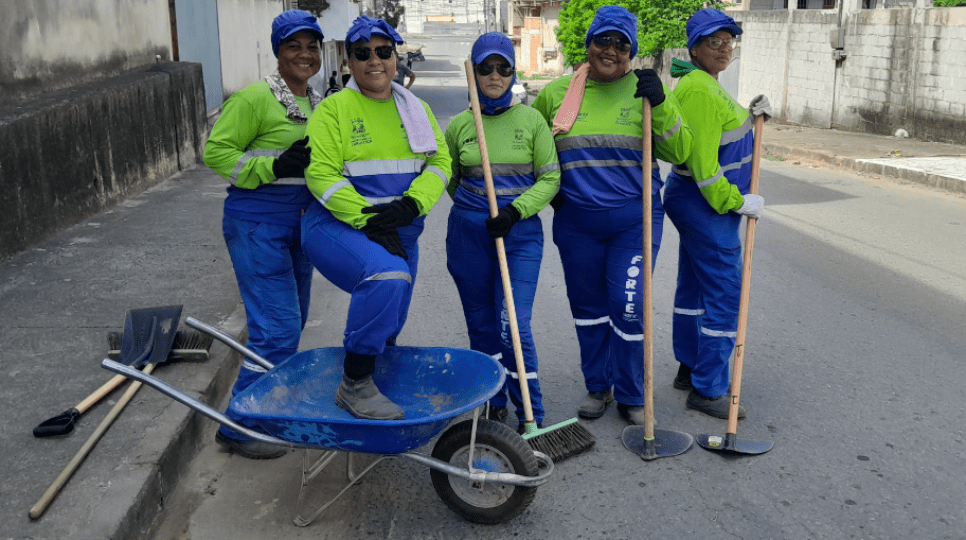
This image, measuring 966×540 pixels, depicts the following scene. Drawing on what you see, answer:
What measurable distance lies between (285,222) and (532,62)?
58545 millimetres

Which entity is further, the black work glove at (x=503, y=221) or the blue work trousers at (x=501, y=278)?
the blue work trousers at (x=501, y=278)

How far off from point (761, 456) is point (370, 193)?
2148mm

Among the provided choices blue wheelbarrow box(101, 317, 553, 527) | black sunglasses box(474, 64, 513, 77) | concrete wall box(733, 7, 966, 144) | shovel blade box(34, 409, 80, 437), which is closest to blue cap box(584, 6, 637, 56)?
black sunglasses box(474, 64, 513, 77)

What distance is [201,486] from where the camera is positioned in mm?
4074

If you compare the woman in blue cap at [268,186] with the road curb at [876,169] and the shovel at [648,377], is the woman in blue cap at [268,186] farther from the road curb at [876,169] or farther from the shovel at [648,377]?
the road curb at [876,169]

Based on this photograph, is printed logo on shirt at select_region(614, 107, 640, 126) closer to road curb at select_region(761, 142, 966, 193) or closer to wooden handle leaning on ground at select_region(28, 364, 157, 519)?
wooden handle leaning on ground at select_region(28, 364, 157, 519)

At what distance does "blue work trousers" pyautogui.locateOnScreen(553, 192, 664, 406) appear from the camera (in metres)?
4.41

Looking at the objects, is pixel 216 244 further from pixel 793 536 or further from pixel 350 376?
pixel 793 536

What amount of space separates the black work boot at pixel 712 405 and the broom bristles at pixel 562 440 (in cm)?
74

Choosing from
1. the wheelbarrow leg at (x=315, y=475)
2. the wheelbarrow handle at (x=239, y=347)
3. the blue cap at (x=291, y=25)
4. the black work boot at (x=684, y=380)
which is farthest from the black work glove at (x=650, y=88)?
the wheelbarrow handle at (x=239, y=347)

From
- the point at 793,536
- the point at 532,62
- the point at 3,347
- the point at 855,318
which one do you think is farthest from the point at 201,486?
the point at 532,62

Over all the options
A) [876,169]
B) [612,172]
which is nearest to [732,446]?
[612,172]

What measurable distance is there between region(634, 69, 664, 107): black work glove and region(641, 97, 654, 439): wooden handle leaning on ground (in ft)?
0.10

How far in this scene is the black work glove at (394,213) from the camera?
3.70 metres
